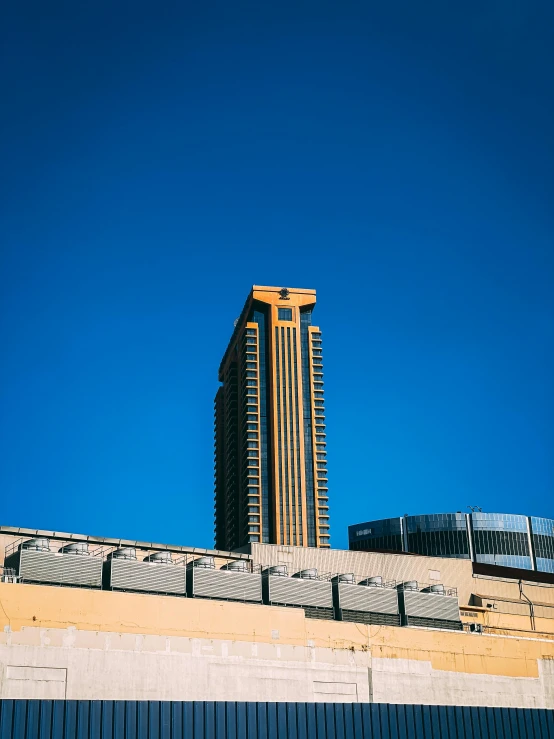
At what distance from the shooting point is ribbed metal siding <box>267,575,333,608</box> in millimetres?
89250

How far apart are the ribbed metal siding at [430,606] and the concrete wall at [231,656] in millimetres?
3595

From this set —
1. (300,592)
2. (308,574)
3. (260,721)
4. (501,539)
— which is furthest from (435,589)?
(501,539)

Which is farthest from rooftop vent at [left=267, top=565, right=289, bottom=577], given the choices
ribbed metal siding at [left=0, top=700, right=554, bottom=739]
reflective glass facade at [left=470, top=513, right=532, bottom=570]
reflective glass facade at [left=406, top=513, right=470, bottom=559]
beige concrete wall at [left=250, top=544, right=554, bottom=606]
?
reflective glass facade at [left=470, top=513, right=532, bottom=570]

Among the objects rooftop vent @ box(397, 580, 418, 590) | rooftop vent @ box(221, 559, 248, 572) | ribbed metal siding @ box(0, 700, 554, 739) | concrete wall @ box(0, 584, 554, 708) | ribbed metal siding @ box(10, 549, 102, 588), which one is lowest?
ribbed metal siding @ box(0, 700, 554, 739)

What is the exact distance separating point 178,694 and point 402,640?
76.9 ft

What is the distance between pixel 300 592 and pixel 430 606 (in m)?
14.8

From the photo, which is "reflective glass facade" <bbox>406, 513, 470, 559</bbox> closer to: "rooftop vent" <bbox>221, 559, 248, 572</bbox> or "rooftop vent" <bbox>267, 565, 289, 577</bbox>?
"rooftop vent" <bbox>267, 565, 289, 577</bbox>

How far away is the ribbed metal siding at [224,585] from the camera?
8500 cm

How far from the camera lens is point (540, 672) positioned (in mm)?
98625

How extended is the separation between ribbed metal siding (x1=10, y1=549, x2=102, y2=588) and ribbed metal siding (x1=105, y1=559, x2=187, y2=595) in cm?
123

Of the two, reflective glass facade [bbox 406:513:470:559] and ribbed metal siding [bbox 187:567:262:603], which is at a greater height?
reflective glass facade [bbox 406:513:470:559]

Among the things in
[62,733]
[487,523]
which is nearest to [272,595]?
[62,733]

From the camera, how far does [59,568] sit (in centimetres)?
7850

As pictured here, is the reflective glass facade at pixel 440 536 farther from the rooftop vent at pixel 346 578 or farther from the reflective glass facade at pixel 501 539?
the rooftop vent at pixel 346 578
